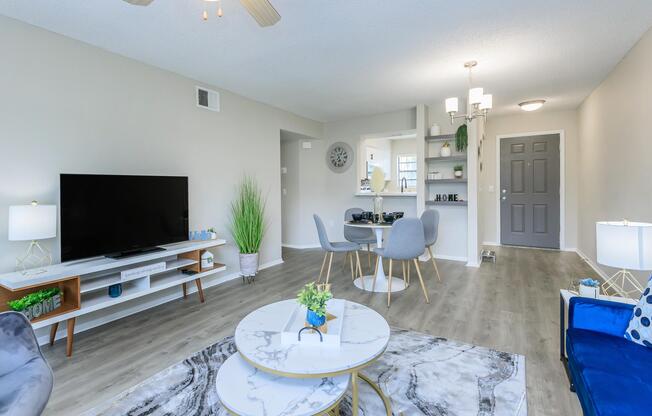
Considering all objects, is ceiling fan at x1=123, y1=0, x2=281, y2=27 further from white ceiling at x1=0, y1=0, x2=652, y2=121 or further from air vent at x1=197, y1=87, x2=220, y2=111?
air vent at x1=197, y1=87, x2=220, y2=111

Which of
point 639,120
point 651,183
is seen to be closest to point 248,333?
point 651,183

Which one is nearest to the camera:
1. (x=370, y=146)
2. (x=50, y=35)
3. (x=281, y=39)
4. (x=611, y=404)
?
(x=611, y=404)

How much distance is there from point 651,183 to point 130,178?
4502mm

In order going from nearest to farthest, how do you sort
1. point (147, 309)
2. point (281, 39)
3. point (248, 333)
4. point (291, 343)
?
point (291, 343), point (248, 333), point (281, 39), point (147, 309)

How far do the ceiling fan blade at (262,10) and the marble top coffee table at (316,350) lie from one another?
171 cm

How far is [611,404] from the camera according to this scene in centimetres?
111

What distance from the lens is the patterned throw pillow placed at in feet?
4.85

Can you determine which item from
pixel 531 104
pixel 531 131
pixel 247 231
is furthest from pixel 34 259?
pixel 531 131

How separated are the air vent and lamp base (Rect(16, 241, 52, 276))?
210cm

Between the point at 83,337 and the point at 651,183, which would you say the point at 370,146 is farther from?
the point at 83,337

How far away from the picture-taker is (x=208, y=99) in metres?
3.80

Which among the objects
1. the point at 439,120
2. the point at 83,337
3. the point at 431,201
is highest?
the point at 439,120

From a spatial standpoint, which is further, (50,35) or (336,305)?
(50,35)

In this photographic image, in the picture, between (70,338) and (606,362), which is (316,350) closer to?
(606,362)
